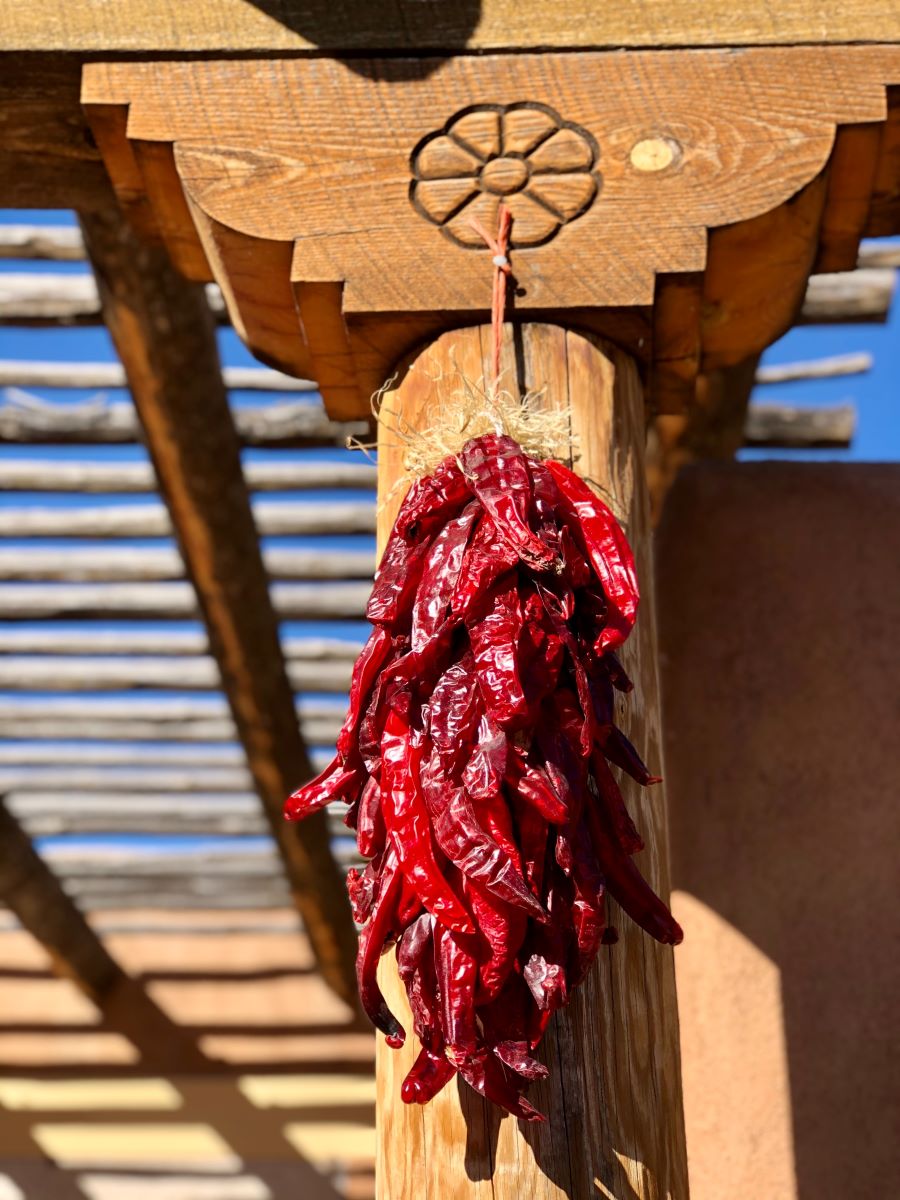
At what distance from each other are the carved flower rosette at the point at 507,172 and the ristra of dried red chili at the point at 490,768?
37 cm

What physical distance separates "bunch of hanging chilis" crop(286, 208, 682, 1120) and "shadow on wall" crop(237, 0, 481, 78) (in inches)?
24.1

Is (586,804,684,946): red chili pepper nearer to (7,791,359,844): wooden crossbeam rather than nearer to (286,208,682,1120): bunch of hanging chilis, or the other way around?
(286,208,682,1120): bunch of hanging chilis

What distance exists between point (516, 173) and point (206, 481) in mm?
2194

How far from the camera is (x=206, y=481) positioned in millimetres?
3934

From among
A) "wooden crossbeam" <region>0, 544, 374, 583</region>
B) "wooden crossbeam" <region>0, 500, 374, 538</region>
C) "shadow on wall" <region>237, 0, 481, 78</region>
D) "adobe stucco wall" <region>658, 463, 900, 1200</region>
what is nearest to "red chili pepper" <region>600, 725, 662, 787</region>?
"shadow on wall" <region>237, 0, 481, 78</region>

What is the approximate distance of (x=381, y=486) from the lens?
1832mm

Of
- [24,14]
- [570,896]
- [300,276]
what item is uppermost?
[24,14]

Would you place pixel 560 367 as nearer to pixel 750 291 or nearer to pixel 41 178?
pixel 750 291

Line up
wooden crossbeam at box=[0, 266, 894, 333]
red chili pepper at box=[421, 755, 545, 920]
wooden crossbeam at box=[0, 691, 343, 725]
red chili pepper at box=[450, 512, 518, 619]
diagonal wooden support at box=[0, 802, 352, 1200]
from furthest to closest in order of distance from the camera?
1. diagonal wooden support at box=[0, 802, 352, 1200]
2. wooden crossbeam at box=[0, 691, 343, 725]
3. wooden crossbeam at box=[0, 266, 894, 333]
4. red chili pepper at box=[450, 512, 518, 619]
5. red chili pepper at box=[421, 755, 545, 920]

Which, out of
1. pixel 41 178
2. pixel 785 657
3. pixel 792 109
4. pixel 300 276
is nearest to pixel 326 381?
pixel 300 276

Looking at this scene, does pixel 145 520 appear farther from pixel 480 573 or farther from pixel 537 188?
pixel 480 573

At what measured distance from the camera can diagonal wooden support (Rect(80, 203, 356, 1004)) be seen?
341 cm

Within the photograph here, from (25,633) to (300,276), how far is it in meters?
3.59

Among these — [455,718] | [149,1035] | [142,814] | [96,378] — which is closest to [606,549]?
[455,718]
